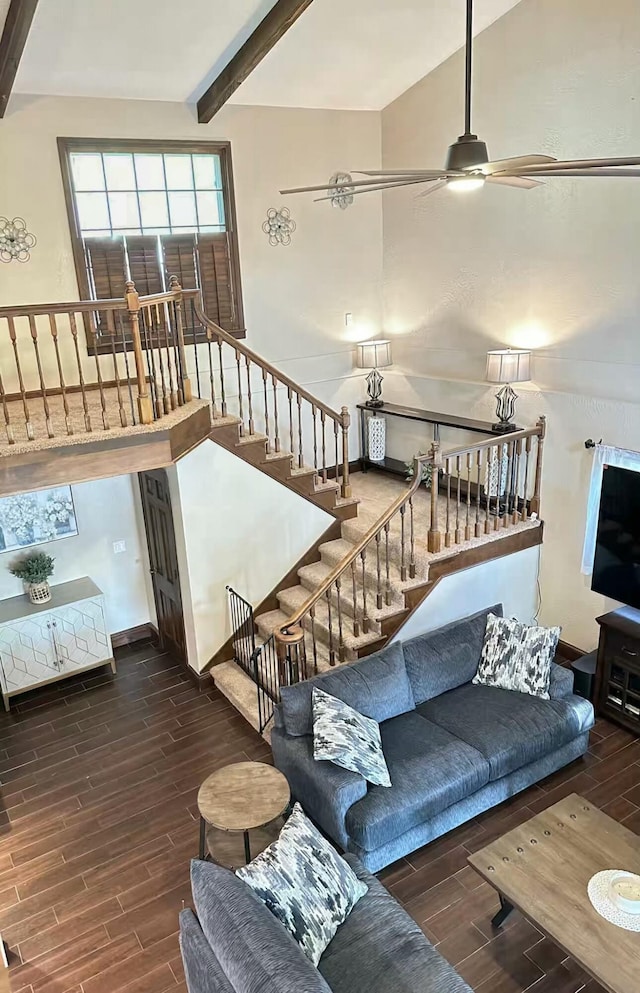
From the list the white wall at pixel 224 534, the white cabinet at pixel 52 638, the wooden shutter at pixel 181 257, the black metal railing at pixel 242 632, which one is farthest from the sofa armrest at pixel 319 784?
the wooden shutter at pixel 181 257

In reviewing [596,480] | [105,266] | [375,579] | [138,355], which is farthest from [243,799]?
[105,266]

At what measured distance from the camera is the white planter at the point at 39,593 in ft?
20.8

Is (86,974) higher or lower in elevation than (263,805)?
lower

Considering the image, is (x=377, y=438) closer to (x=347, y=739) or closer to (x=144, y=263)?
(x=144, y=263)

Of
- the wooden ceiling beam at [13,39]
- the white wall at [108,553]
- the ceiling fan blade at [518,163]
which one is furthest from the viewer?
the white wall at [108,553]

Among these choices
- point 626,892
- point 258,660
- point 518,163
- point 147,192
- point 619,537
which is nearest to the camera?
point 518,163

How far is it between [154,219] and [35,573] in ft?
11.2

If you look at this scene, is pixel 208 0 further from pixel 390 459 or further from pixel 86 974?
pixel 86 974

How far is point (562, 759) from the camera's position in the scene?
16.4 feet

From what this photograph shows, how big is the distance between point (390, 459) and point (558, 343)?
8.56 feet

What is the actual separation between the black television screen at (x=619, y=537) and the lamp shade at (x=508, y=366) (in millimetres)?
1095

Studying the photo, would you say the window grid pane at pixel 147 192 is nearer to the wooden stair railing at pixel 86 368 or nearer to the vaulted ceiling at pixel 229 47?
the vaulted ceiling at pixel 229 47

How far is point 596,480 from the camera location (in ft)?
19.1

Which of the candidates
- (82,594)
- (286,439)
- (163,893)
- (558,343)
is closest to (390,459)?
(286,439)
